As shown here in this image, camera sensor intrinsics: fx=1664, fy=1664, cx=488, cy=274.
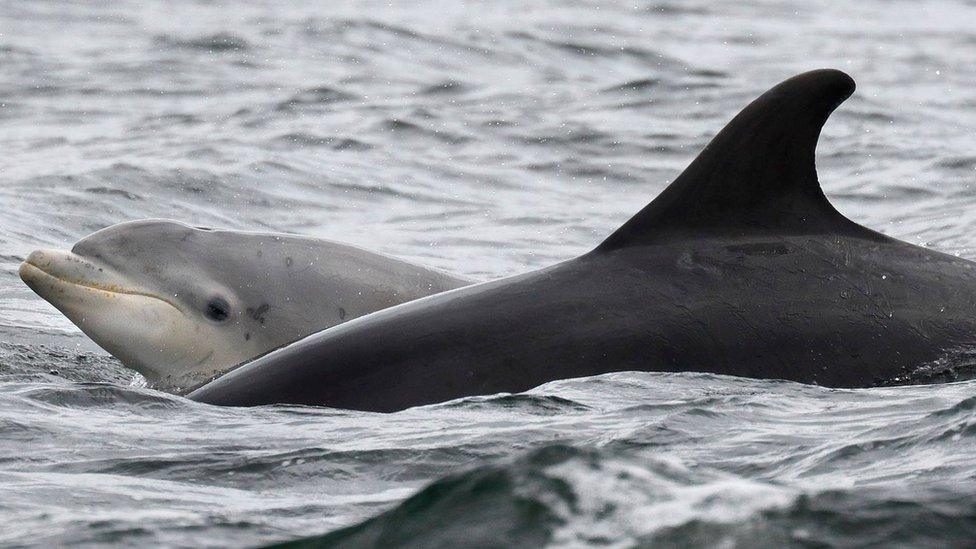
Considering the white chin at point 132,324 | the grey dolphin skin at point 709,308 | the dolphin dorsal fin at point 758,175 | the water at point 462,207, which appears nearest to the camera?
the water at point 462,207

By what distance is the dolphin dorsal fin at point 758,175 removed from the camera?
727 centimetres

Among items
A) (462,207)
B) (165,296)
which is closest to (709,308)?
(165,296)

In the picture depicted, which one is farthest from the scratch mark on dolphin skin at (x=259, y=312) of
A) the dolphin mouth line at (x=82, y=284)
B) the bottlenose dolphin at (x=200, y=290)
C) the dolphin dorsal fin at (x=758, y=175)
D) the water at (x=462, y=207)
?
the dolphin dorsal fin at (x=758, y=175)

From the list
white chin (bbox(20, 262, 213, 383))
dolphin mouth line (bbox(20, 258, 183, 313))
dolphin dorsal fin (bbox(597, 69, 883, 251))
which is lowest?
white chin (bbox(20, 262, 213, 383))

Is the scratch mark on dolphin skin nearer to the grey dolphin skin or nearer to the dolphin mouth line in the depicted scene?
the dolphin mouth line

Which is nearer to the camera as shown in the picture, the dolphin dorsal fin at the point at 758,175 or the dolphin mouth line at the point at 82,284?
the dolphin dorsal fin at the point at 758,175

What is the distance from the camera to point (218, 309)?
928 centimetres

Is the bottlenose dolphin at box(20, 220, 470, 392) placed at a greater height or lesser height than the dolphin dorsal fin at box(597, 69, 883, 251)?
lesser

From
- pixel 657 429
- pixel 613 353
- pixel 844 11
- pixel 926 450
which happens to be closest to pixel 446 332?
pixel 613 353

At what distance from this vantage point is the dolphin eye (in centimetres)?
927

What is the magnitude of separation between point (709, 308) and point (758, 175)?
67 centimetres

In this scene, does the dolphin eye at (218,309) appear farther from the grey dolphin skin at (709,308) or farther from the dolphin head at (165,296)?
the grey dolphin skin at (709,308)

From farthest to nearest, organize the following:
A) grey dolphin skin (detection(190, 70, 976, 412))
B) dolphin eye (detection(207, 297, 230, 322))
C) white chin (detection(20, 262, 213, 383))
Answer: dolphin eye (detection(207, 297, 230, 322)), white chin (detection(20, 262, 213, 383)), grey dolphin skin (detection(190, 70, 976, 412))

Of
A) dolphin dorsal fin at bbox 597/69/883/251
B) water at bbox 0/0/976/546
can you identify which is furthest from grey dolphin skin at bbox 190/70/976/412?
water at bbox 0/0/976/546
